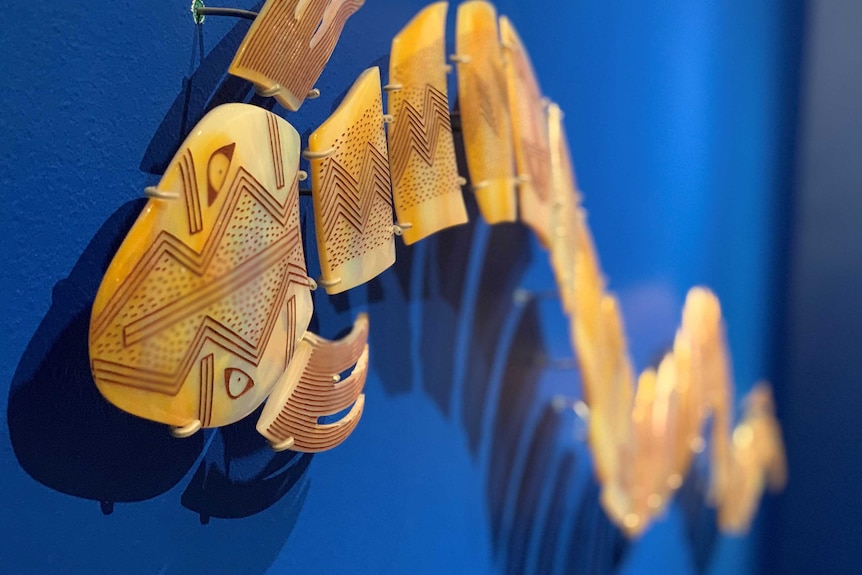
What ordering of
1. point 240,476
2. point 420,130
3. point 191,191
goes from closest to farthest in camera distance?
point 191,191 < point 240,476 < point 420,130

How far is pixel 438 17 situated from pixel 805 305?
160 centimetres

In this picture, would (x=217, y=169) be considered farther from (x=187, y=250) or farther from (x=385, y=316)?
→ (x=385, y=316)

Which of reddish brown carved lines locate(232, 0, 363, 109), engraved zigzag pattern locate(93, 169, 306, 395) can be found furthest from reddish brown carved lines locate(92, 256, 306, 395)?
reddish brown carved lines locate(232, 0, 363, 109)

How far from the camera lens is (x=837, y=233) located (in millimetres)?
1844

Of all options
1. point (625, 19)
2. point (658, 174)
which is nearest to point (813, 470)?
point (658, 174)

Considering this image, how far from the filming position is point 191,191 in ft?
1.38

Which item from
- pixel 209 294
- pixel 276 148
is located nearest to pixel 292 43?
pixel 276 148

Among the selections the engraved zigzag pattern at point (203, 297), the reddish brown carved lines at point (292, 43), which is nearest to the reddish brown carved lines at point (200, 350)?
the engraved zigzag pattern at point (203, 297)

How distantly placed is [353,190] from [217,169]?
15cm

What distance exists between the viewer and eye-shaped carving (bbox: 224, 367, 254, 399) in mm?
466

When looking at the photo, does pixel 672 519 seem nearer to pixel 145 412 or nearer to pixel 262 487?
pixel 262 487

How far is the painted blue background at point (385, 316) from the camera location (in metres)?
0.42

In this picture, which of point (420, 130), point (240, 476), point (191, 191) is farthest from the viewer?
point (420, 130)

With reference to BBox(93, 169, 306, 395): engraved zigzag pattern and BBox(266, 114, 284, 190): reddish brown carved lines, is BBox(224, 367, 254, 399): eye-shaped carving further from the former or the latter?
BBox(266, 114, 284, 190): reddish brown carved lines
